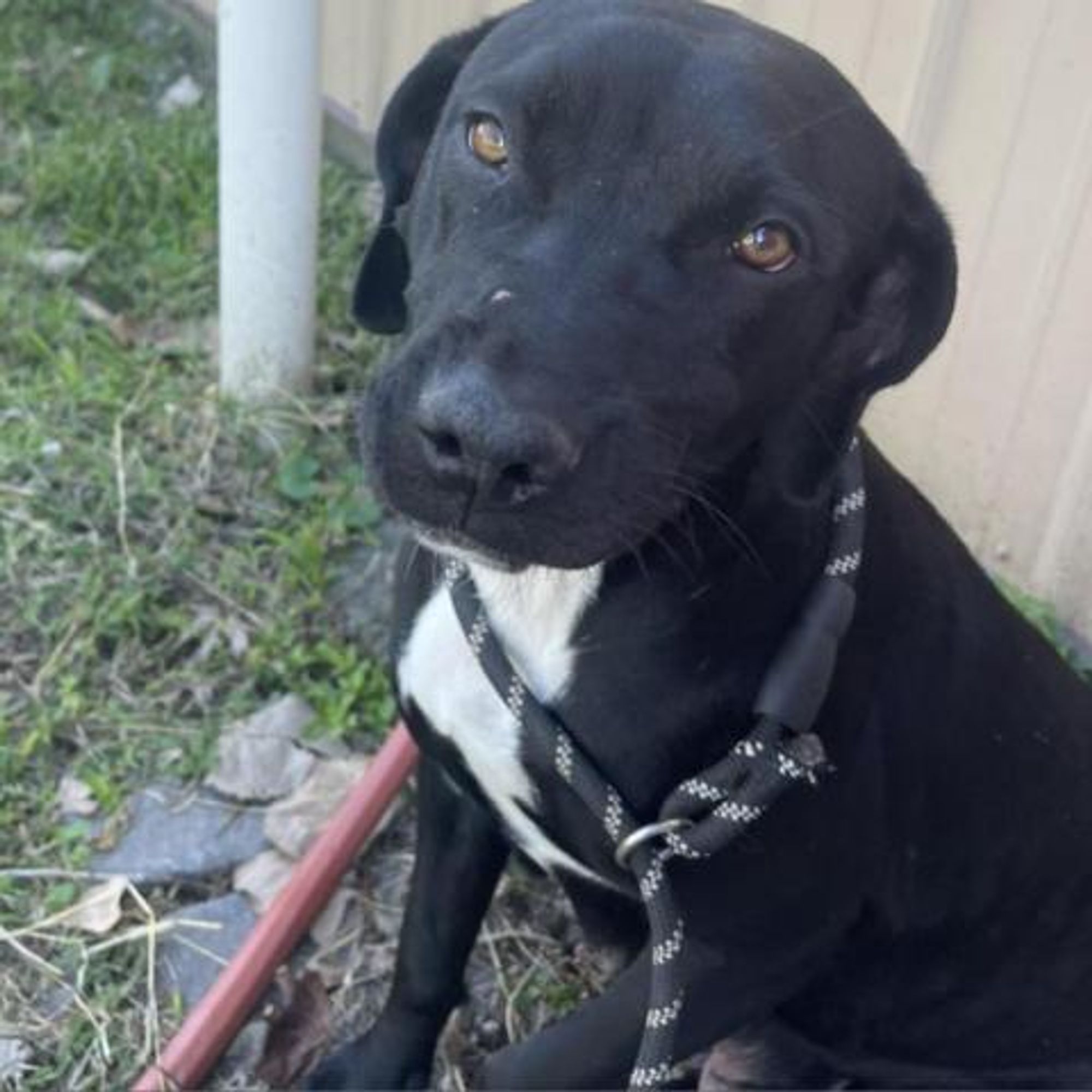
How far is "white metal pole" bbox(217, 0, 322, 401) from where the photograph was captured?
11.3ft

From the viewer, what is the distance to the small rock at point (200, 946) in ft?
9.36

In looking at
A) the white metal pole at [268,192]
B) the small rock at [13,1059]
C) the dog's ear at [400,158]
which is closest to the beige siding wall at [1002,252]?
the white metal pole at [268,192]

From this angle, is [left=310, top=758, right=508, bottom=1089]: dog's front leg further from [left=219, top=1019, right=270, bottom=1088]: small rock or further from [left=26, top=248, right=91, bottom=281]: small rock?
[left=26, top=248, right=91, bottom=281]: small rock

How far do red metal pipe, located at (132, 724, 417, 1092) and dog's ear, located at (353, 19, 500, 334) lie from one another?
2.15 feet

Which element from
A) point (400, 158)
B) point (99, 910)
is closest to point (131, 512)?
point (99, 910)

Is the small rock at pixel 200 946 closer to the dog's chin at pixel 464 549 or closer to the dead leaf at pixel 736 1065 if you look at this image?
the dead leaf at pixel 736 1065

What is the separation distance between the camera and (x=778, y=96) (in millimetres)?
2037

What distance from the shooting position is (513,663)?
7.63 feet

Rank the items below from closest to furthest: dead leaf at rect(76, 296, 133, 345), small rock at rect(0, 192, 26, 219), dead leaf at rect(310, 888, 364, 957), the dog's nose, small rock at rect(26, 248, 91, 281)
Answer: the dog's nose < dead leaf at rect(310, 888, 364, 957) < dead leaf at rect(76, 296, 133, 345) < small rock at rect(26, 248, 91, 281) < small rock at rect(0, 192, 26, 219)

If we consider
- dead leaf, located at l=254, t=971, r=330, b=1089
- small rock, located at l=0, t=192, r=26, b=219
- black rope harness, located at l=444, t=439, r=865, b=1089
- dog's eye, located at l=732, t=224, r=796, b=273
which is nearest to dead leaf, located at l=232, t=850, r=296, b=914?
dead leaf, located at l=254, t=971, r=330, b=1089

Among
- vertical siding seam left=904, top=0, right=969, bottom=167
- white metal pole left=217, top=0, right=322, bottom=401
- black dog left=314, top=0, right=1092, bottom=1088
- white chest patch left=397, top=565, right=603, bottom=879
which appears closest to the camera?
black dog left=314, top=0, right=1092, bottom=1088

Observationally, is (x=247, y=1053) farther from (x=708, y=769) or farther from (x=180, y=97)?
(x=180, y=97)

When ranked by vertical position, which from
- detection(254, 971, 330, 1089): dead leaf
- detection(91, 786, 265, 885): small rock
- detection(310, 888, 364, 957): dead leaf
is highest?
detection(91, 786, 265, 885): small rock

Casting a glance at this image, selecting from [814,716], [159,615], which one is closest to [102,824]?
[159,615]
